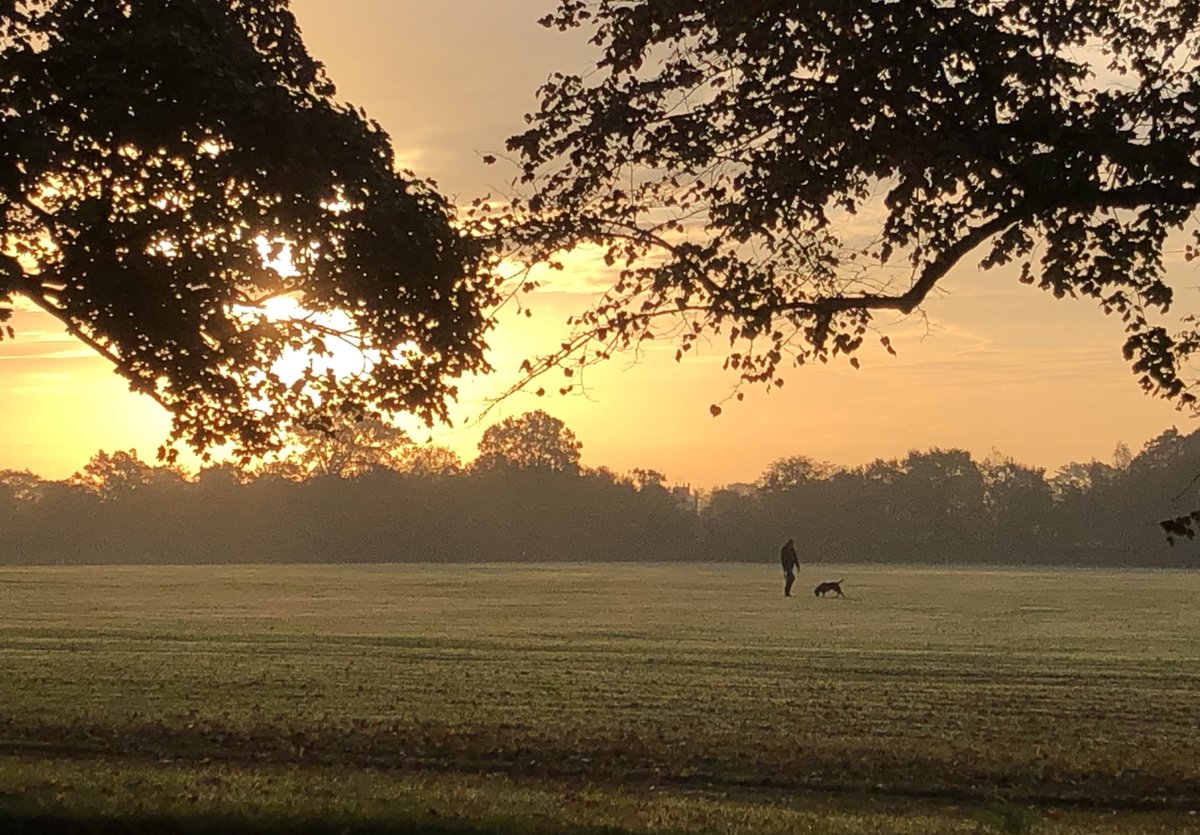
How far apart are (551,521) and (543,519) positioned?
2.65ft

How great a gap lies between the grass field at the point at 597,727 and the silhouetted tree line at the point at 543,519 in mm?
96692

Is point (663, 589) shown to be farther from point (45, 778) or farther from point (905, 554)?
point (905, 554)

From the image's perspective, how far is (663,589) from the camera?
214ft

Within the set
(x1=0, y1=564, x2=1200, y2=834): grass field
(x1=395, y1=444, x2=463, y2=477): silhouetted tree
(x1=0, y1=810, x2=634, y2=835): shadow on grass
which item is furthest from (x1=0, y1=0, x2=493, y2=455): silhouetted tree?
(x1=395, y1=444, x2=463, y2=477): silhouetted tree

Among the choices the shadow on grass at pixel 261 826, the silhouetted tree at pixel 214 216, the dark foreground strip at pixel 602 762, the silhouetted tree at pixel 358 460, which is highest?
the silhouetted tree at pixel 358 460

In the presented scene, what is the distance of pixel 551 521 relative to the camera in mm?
139125

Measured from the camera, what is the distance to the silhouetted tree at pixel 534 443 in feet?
494

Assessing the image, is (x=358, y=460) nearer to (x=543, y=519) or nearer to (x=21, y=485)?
(x=543, y=519)

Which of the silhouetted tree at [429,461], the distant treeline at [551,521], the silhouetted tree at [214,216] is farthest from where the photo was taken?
the silhouetted tree at [429,461]

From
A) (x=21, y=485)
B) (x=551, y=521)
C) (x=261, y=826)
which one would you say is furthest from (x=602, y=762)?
(x=21, y=485)

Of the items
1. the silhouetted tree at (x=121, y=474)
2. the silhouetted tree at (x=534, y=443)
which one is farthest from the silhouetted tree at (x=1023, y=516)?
the silhouetted tree at (x=121, y=474)

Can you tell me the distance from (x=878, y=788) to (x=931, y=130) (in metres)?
6.63

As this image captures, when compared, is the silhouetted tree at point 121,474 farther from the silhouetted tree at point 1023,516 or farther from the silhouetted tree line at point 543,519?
the silhouetted tree at point 1023,516

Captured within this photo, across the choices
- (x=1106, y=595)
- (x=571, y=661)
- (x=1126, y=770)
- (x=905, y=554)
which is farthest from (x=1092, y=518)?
(x=1126, y=770)
